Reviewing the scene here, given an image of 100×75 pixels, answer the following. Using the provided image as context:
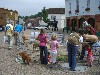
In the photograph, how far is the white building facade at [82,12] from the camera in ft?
125

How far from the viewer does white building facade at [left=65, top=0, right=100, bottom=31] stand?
125 ft

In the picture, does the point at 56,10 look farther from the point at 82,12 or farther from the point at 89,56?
the point at 89,56

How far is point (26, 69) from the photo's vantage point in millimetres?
12414

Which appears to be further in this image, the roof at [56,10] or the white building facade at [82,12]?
the roof at [56,10]

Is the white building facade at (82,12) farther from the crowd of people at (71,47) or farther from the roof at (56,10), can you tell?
the roof at (56,10)

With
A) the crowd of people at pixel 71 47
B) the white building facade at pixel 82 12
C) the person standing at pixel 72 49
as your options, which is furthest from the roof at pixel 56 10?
the person standing at pixel 72 49

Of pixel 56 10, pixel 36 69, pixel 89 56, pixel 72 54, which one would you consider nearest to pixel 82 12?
pixel 89 56

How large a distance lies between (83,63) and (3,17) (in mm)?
53037

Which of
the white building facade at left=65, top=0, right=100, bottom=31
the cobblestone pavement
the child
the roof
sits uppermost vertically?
the roof

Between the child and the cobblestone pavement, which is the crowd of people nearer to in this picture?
the child

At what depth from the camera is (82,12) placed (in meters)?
42.4

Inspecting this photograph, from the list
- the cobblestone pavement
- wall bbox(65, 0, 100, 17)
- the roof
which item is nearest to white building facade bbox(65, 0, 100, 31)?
wall bbox(65, 0, 100, 17)

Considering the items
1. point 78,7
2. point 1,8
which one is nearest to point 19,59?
point 78,7

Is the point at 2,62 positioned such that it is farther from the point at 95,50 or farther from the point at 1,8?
the point at 1,8
